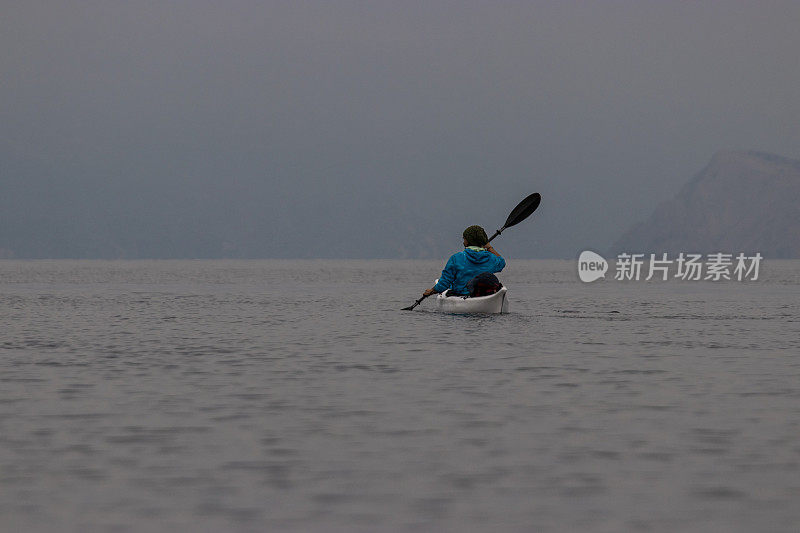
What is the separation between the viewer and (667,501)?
29.7ft

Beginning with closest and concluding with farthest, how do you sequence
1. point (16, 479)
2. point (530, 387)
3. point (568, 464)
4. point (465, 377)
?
point (16, 479) → point (568, 464) → point (530, 387) → point (465, 377)

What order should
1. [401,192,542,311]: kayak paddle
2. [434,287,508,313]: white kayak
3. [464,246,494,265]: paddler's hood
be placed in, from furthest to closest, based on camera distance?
[401,192,542,311]: kayak paddle, [434,287,508,313]: white kayak, [464,246,494,265]: paddler's hood

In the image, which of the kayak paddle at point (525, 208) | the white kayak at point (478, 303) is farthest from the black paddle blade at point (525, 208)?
the white kayak at point (478, 303)

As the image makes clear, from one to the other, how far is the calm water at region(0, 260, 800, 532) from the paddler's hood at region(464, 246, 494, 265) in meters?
6.90

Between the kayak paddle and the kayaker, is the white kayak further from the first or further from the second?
the kayak paddle

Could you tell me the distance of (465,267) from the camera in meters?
33.3

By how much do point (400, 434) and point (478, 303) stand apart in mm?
21456

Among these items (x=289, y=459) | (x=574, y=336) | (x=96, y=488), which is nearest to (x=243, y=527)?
(x=96, y=488)

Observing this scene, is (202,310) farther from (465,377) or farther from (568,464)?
(568,464)

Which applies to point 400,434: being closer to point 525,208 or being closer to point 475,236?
point 475,236

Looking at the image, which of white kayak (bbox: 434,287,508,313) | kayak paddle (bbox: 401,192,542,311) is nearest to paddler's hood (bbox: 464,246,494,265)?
white kayak (bbox: 434,287,508,313)

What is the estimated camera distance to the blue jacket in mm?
32969

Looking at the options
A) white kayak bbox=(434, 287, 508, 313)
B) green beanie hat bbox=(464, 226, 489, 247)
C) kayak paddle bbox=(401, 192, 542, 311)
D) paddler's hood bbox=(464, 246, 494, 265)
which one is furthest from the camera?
kayak paddle bbox=(401, 192, 542, 311)

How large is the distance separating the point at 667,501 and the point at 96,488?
4.52 metres
